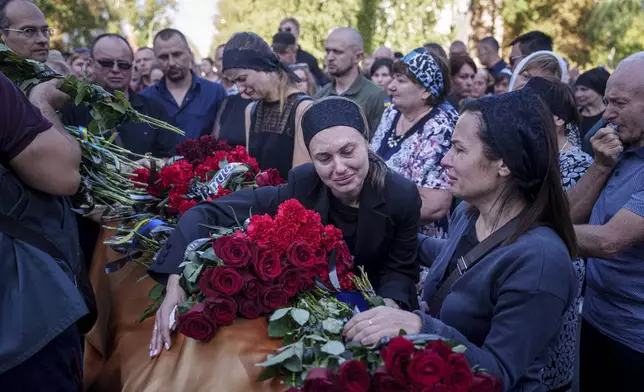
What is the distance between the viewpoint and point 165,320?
9.05ft

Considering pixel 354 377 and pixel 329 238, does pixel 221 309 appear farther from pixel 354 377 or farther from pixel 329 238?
pixel 354 377

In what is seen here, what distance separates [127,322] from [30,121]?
1.30m

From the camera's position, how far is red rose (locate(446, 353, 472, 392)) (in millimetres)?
1838

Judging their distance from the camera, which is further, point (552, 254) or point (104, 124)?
point (104, 124)

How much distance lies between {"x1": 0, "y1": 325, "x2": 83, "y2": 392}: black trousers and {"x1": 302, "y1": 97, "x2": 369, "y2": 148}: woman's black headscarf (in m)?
1.34

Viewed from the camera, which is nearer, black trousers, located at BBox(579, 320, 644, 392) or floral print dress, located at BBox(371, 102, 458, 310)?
black trousers, located at BBox(579, 320, 644, 392)

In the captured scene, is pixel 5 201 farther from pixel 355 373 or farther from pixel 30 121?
pixel 355 373

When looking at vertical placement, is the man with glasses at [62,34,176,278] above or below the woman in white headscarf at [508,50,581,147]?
below

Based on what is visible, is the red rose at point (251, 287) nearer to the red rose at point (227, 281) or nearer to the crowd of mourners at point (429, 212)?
the red rose at point (227, 281)

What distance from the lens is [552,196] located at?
92.7 inches

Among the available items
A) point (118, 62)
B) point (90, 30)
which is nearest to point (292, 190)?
point (118, 62)

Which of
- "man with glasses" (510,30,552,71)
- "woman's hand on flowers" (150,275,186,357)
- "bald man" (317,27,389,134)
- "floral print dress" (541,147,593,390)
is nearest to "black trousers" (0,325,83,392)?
"woman's hand on flowers" (150,275,186,357)

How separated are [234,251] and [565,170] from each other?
6.66 feet

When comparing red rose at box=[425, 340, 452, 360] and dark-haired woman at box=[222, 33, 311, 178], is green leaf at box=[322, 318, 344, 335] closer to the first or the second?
red rose at box=[425, 340, 452, 360]
